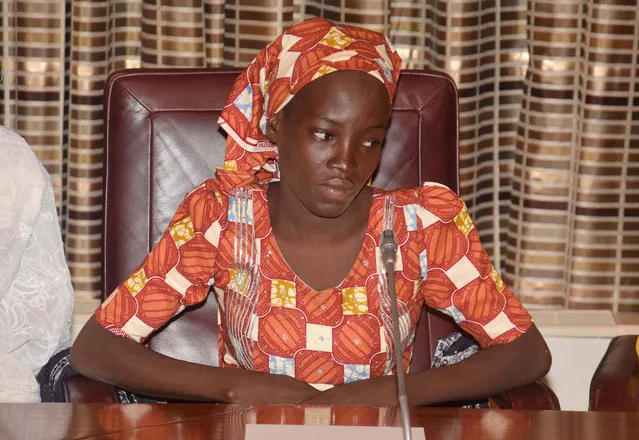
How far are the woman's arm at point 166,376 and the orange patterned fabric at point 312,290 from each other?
0.05 metres

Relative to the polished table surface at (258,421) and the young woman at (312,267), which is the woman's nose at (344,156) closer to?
the young woman at (312,267)

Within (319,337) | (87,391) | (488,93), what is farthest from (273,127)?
(488,93)

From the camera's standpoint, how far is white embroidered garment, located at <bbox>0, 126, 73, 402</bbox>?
1.96 m

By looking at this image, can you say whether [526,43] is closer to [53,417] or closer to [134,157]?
[134,157]

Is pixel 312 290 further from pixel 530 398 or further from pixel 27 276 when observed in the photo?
pixel 27 276

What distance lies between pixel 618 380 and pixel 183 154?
3.36 ft

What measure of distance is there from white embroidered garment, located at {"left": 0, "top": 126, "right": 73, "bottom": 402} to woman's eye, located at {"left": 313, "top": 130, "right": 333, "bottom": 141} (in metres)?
0.59

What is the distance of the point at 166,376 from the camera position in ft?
5.98

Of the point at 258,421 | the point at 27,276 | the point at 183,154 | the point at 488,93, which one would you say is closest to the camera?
the point at 258,421

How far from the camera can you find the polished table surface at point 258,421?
1439mm

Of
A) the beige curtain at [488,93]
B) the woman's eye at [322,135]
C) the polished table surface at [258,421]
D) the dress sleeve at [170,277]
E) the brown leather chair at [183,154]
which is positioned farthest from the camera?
the beige curtain at [488,93]

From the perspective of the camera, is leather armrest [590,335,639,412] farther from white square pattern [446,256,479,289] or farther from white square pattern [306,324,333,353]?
white square pattern [306,324,333,353]

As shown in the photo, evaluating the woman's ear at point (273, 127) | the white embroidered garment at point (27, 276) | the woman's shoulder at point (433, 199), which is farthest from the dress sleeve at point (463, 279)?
the white embroidered garment at point (27, 276)

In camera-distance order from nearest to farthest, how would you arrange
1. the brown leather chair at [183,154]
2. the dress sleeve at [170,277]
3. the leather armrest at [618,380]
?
1. the leather armrest at [618,380]
2. the dress sleeve at [170,277]
3. the brown leather chair at [183,154]
